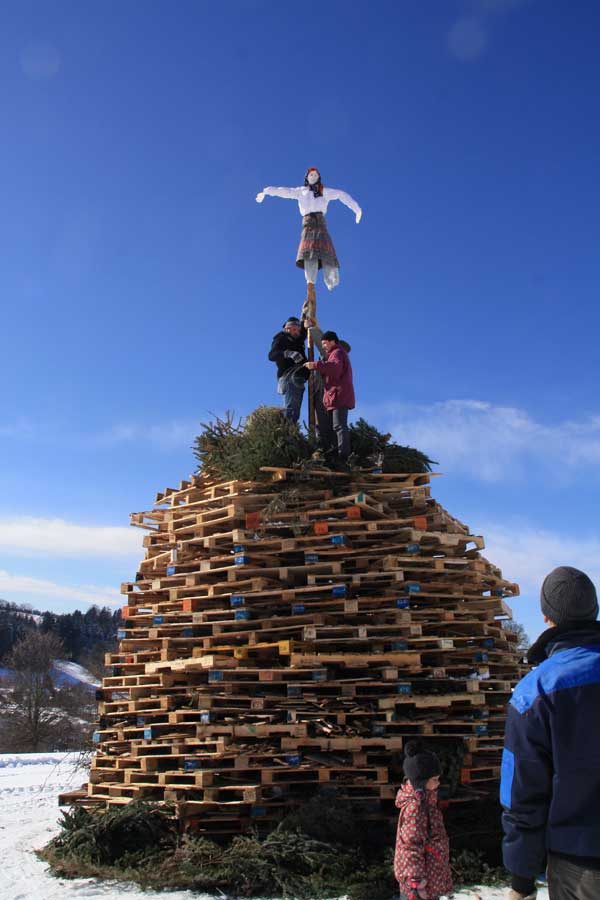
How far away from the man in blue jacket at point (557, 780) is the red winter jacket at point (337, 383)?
7464 mm

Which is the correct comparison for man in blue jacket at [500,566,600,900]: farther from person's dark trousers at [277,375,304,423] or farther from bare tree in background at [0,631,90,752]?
bare tree in background at [0,631,90,752]

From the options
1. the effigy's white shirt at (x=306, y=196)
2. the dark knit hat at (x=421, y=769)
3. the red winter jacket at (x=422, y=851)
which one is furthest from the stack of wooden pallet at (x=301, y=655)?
the effigy's white shirt at (x=306, y=196)

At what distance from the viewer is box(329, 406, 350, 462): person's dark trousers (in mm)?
10477

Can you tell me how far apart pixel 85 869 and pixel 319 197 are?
1002 cm

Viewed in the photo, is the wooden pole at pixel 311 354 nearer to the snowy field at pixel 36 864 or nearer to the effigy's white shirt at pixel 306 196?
the effigy's white shirt at pixel 306 196

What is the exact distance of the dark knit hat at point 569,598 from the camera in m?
3.46

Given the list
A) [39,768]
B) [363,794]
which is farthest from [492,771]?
[39,768]

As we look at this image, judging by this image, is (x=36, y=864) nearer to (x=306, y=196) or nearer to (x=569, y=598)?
(x=569, y=598)

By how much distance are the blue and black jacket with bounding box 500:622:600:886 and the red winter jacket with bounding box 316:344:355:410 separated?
7503 millimetres

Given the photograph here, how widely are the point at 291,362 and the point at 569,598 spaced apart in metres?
8.43

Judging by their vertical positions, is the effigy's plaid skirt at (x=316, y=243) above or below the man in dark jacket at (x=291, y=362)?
above

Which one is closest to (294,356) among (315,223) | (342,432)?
(342,432)

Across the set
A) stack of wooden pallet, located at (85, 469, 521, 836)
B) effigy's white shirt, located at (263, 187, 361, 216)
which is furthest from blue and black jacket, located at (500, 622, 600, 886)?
effigy's white shirt, located at (263, 187, 361, 216)

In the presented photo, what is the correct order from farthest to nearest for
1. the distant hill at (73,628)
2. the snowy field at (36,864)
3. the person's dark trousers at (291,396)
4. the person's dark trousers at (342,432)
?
the distant hill at (73,628) → the person's dark trousers at (291,396) → the person's dark trousers at (342,432) → the snowy field at (36,864)
